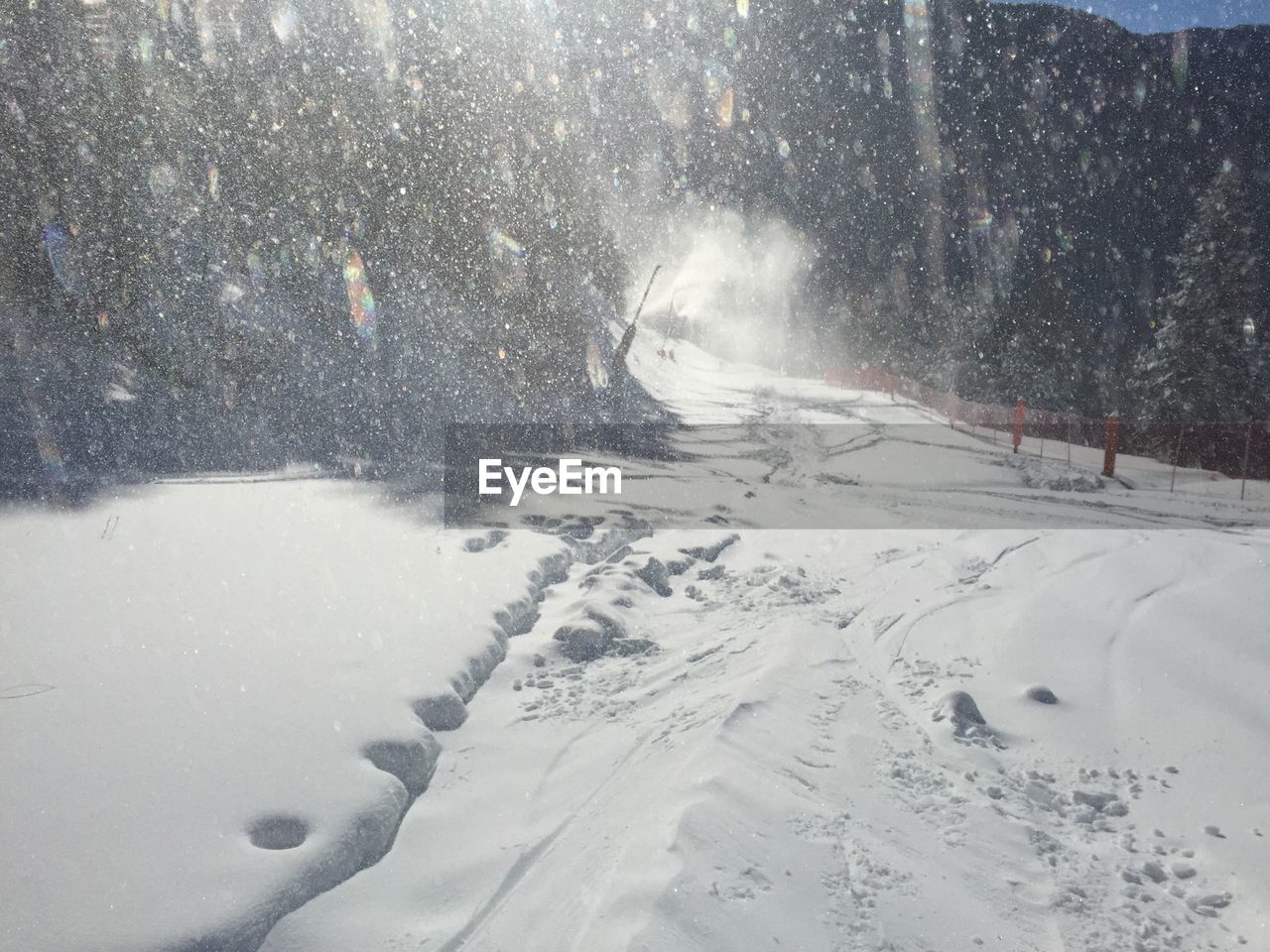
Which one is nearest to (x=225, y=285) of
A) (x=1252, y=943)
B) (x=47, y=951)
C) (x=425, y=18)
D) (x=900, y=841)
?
(x=425, y=18)

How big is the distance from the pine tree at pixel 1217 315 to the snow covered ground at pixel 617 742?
21914 mm

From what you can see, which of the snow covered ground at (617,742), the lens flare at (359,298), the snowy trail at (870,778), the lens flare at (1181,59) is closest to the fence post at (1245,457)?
the snow covered ground at (617,742)

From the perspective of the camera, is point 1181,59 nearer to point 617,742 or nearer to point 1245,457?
point 1245,457

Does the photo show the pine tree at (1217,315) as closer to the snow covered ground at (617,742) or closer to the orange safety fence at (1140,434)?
the orange safety fence at (1140,434)

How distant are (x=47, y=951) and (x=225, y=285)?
15.5 meters

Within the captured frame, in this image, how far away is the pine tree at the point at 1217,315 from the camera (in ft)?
76.0

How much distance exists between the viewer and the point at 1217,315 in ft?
76.6

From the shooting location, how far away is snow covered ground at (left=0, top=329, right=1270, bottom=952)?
2646 millimetres

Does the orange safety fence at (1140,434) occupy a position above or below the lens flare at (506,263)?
below

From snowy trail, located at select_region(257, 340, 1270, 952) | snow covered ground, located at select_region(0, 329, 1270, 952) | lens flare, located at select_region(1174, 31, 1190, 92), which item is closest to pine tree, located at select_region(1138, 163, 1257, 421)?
snow covered ground, located at select_region(0, 329, 1270, 952)

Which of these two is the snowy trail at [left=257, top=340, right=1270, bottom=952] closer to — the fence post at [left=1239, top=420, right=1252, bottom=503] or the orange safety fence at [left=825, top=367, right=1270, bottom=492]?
the fence post at [left=1239, top=420, right=1252, bottom=503]

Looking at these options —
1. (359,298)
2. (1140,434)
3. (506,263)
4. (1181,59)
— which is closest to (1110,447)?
(1140,434)

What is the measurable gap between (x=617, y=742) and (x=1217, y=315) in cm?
2845

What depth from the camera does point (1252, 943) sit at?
2574 mm
